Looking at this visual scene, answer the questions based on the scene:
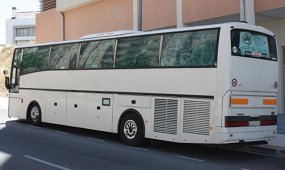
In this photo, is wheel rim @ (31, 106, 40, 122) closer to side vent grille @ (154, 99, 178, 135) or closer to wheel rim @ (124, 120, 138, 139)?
wheel rim @ (124, 120, 138, 139)

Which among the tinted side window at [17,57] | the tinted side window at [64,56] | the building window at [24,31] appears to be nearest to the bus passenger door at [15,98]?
the tinted side window at [17,57]

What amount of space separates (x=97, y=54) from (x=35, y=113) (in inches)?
173

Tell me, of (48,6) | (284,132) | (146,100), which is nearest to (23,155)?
(146,100)

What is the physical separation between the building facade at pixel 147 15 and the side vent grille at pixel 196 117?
7061 mm

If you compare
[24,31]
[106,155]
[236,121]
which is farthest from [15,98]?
[24,31]

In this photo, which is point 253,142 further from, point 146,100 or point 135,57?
point 135,57

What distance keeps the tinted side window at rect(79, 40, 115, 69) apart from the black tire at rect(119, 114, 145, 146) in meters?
1.72

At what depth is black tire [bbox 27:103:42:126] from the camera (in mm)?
16625

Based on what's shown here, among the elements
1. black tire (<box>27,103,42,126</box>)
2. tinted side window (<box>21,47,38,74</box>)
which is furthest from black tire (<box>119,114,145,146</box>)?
tinted side window (<box>21,47,38,74</box>)

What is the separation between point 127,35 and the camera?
510 inches

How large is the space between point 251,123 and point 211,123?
1.05 m

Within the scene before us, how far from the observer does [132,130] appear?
40.8ft

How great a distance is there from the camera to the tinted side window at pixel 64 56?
48.5 feet

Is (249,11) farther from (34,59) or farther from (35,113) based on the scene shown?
(35,113)
